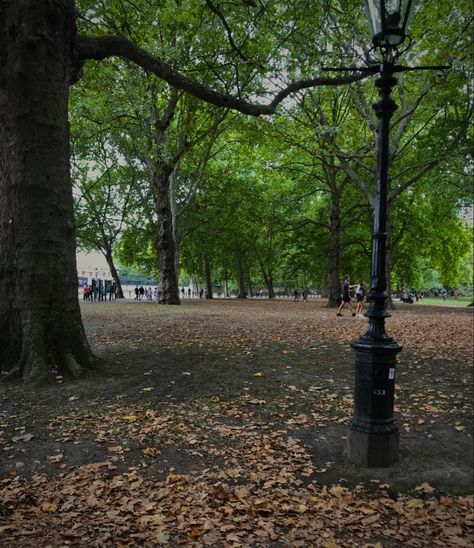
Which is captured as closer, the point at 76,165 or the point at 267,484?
the point at 267,484

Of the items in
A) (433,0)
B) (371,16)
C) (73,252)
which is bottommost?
(73,252)

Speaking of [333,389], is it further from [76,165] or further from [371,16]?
[76,165]

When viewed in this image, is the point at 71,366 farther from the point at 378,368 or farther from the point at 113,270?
the point at 113,270

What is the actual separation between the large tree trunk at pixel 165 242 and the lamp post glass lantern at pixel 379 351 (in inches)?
721

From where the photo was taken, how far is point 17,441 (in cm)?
460

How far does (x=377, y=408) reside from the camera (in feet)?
13.6

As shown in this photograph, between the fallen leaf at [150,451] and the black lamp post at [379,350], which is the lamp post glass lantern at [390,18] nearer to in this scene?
the black lamp post at [379,350]

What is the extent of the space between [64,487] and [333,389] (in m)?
3.84

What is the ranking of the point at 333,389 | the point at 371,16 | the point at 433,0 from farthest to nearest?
the point at 433,0, the point at 333,389, the point at 371,16

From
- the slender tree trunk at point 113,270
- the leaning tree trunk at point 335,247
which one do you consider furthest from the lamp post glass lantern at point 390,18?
the slender tree trunk at point 113,270

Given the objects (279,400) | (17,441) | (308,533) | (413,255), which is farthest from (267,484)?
(413,255)

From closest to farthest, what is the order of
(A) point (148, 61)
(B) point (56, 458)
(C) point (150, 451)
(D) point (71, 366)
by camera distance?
(B) point (56, 458), (C) point (150, 451), (D) point (71, 366), (A) point (148, 61)

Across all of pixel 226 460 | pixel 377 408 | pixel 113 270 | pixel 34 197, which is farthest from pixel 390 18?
pixel 113 270

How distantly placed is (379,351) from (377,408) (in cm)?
53
